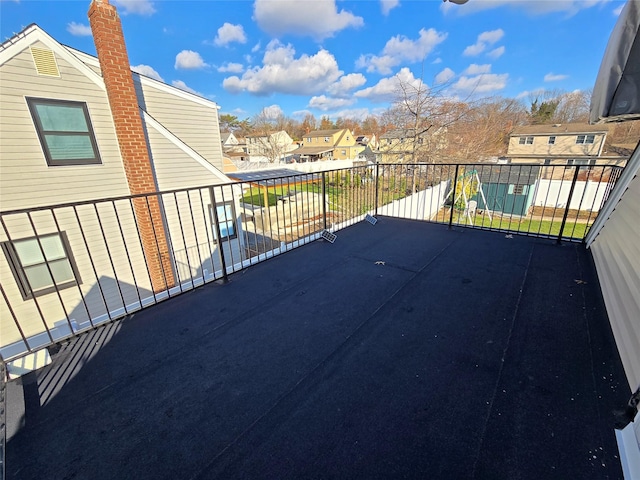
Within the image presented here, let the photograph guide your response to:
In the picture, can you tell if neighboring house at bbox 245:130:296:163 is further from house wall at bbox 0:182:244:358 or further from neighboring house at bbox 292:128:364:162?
house wall at bbox 0:182:244:358

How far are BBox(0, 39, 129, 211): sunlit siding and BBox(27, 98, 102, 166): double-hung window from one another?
0.26 feet

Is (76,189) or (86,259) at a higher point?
(76,189)

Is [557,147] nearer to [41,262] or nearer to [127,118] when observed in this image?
[127,118]

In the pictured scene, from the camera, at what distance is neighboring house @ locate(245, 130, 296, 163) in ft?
98.6

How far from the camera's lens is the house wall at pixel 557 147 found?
2070cm

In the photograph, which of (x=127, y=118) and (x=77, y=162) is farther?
(x=127, y=118)

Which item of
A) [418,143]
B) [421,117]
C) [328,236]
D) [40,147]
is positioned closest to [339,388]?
[328,236]

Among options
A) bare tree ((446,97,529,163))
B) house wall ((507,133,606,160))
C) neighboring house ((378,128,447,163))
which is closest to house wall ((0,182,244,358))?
neighboring house ((378,128,447,163))

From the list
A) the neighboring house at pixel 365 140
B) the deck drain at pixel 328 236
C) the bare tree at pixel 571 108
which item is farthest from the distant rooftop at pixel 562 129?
the deck drain at pixel 328 236

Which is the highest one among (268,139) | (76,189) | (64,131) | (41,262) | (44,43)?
(44,43)

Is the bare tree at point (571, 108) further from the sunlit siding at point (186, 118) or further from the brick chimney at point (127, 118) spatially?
the brick chimney at point (127, 118)

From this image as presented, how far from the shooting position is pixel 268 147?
101ft

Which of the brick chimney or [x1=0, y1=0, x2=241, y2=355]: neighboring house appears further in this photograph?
the brick chimney

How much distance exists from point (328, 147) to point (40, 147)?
31.6m
